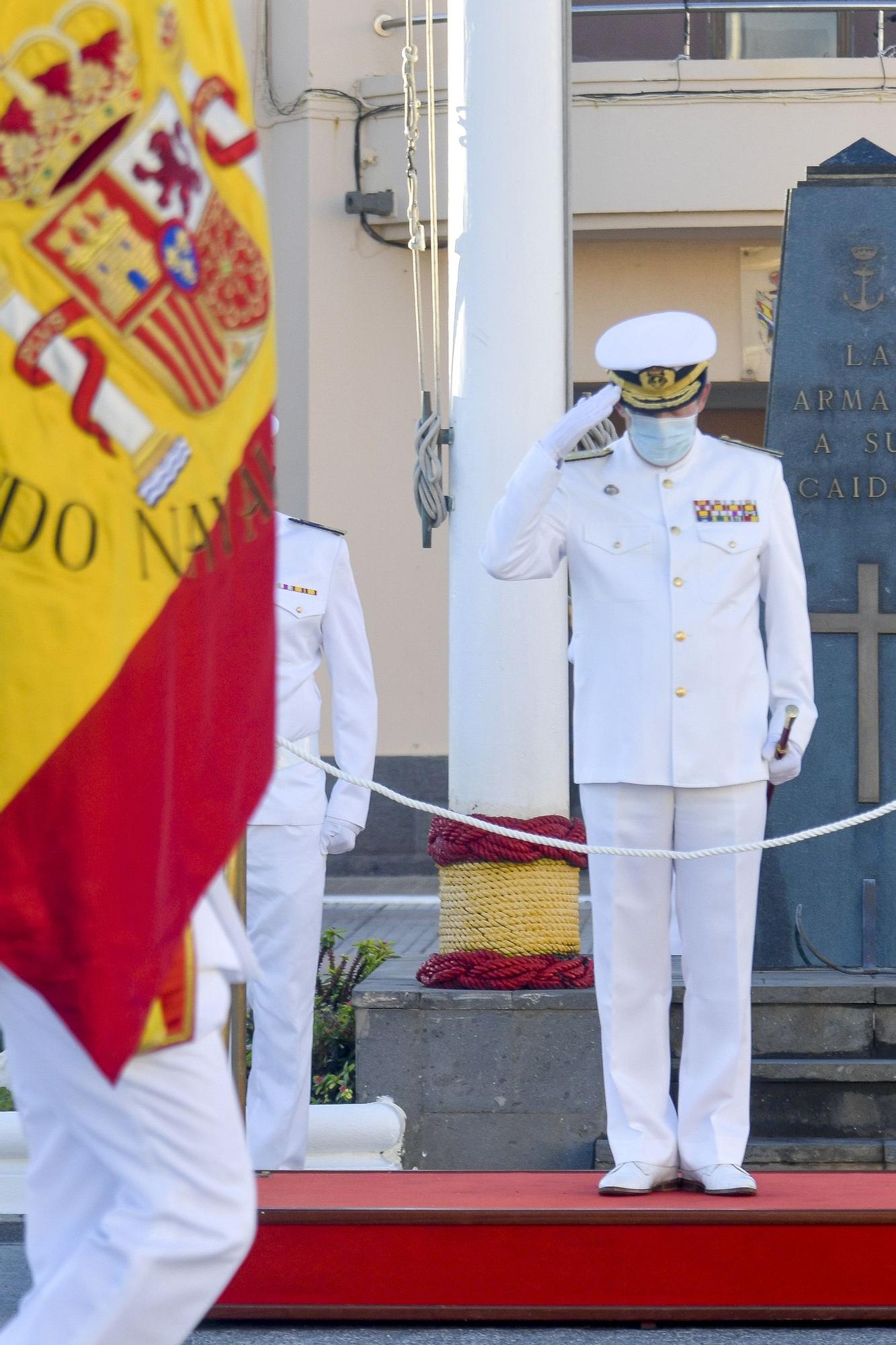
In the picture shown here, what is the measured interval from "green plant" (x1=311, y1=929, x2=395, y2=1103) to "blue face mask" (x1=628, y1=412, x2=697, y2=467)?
1852 mm

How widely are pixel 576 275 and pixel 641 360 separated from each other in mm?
6671

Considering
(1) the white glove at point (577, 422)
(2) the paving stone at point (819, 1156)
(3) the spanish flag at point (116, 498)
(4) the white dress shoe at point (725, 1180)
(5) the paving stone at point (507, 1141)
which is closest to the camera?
(3) the spanish flag at point (116, 498)

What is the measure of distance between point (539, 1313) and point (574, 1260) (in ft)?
0.39

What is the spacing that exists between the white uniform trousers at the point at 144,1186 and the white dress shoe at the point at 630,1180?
5.97ft

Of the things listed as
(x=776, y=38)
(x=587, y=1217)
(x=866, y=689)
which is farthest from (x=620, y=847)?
(x=776, y=38)

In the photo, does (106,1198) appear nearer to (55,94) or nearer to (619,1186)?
(55,94)

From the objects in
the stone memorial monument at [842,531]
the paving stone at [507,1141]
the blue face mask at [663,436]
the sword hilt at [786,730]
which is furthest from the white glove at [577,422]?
the paving stone at [507,1141]

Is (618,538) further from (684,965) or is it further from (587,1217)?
(587,1217)

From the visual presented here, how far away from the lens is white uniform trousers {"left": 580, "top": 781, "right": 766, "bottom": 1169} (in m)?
3.79

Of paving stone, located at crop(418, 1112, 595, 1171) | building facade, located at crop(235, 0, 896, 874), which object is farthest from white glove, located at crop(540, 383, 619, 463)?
building facade, located at crop(235, 0, 896, 874)

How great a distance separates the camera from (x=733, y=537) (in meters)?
3.92

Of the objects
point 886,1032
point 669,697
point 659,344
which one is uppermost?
point 659,344

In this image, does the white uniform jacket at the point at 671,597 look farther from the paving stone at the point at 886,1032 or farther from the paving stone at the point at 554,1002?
the paving stone at the point at 886,1032

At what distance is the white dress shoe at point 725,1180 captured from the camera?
3670 millimetres
